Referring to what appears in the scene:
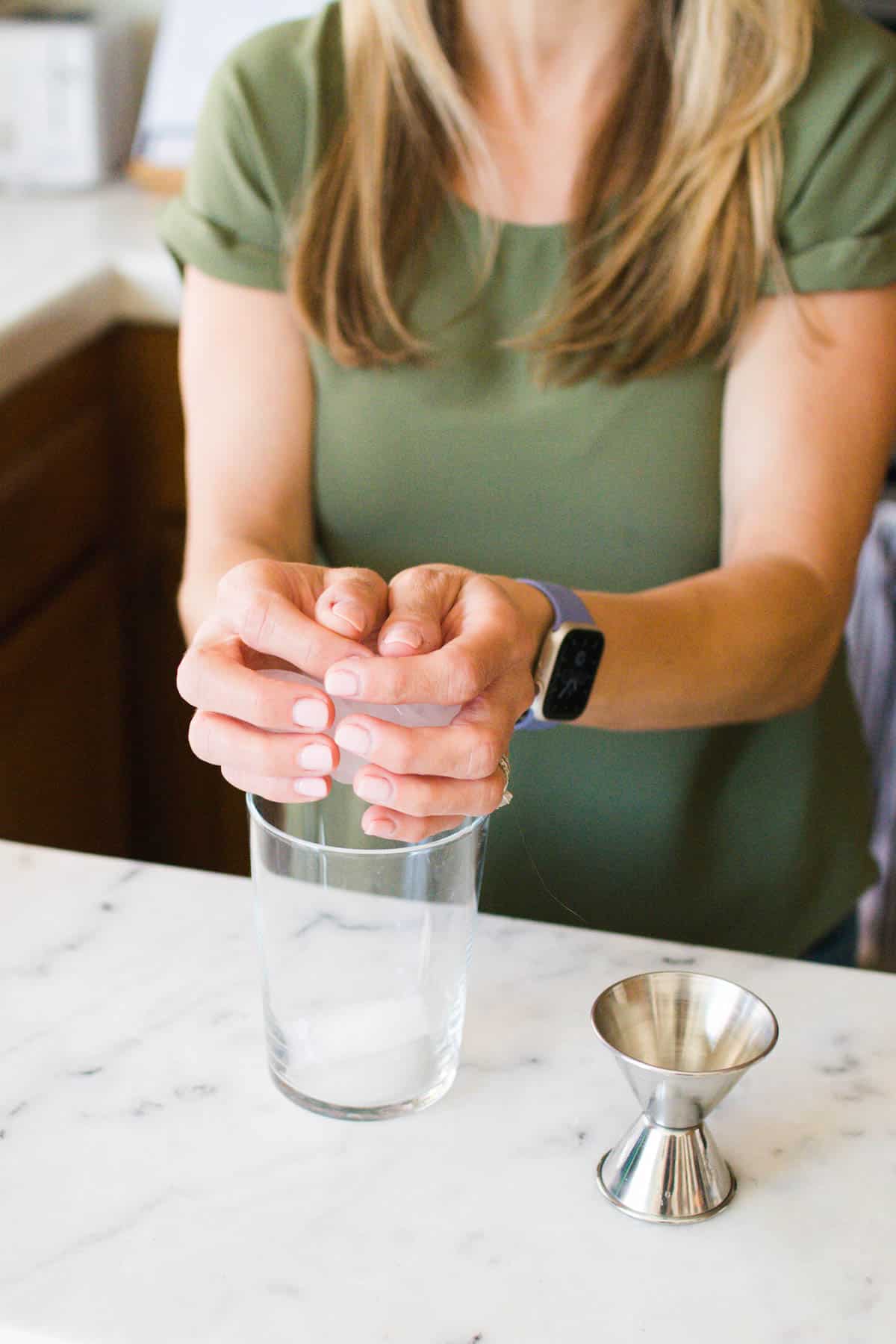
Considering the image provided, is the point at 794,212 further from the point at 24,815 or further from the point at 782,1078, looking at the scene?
the point at 24,815

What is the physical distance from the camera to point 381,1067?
0.58m

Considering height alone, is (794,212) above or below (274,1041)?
above

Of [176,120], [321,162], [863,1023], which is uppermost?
[321,162]

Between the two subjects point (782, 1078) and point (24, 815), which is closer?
point (782, 1078)

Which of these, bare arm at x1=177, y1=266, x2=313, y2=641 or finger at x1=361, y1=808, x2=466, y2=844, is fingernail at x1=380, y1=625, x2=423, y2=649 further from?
bare arm at x1=177, y1=266, x2=313, y2=641

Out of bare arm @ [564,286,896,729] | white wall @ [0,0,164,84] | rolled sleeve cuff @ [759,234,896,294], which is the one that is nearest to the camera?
bare arm @ [564,286,896,729]

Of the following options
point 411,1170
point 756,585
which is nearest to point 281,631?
point 411,1170

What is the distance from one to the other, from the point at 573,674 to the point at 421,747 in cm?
21

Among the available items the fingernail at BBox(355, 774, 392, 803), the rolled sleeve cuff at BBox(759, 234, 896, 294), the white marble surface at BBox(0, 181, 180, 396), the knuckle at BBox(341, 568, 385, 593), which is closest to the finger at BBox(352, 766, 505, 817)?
the fingernail at BBox(355, 774, 392, 803)

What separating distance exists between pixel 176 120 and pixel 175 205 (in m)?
0.76

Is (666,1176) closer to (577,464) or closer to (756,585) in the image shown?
(756,585)

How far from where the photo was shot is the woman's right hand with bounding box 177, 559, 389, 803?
0.59 m

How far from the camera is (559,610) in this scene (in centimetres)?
77

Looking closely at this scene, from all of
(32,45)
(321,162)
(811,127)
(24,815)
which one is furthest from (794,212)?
(32,45)
